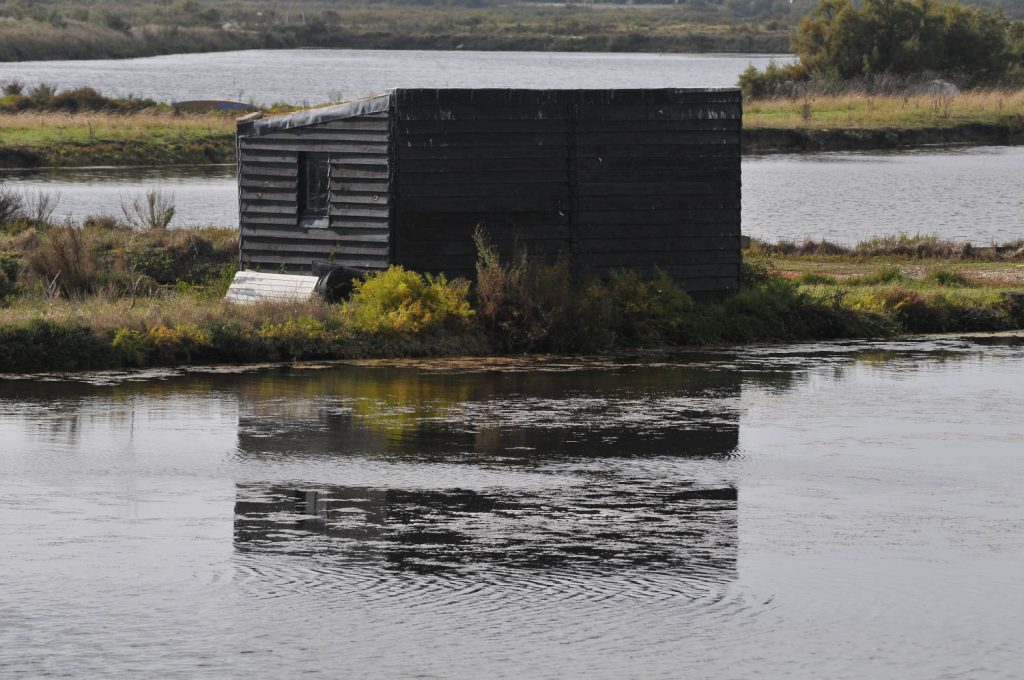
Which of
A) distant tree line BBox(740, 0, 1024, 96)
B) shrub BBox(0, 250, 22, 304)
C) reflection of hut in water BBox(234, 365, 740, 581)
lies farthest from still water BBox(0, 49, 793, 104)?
reflection of hut in water BBox(234, 365, 740, 581)

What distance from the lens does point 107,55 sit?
146000mm

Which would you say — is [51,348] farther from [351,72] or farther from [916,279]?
[351,72]

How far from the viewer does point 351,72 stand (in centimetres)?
12494

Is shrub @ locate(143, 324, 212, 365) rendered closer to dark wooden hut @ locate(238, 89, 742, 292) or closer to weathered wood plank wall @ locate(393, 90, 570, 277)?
dark wooden hut @ locate(238, 89, 742, 292)

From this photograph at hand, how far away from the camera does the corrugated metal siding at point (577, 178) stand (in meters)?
23.2

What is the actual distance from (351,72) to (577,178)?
103m

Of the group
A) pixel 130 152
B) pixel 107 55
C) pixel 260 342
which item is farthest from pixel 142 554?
pixel 107 55

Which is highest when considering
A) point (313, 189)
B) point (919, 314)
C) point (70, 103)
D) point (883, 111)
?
point (883, 111)

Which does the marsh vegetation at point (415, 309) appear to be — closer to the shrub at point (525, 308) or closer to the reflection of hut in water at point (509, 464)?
the shrub at point (525, 308)

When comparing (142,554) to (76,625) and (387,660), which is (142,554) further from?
(387,660)

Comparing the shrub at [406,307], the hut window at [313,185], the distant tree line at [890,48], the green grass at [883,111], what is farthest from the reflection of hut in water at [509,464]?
the distant tree line at [890,48]

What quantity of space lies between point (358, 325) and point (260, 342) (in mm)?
1344

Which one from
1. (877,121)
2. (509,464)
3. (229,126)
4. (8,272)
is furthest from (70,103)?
(509,464)

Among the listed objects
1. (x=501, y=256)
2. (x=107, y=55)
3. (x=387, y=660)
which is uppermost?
(x=107, y=55)
